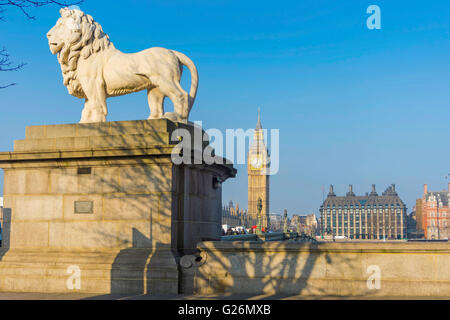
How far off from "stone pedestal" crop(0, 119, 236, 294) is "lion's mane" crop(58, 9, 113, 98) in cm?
153

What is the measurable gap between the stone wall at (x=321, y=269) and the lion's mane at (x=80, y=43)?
512cm

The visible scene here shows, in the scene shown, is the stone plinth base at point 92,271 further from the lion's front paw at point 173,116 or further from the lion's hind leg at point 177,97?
the lion's hind leg at point 177,97

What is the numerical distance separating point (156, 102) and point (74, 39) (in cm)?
229

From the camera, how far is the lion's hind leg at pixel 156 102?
11.3m

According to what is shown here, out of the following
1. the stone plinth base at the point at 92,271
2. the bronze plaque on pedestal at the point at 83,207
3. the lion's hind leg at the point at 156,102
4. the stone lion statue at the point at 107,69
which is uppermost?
the stone lion statue at the point at 107,69

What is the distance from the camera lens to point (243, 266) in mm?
9461

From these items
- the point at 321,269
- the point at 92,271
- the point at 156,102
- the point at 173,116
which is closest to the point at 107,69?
the point at 156,102

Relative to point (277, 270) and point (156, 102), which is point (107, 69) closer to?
point (156, 102)

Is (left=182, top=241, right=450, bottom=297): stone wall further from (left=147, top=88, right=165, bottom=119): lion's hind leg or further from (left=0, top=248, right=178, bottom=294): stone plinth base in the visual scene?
(left=147, top=88, right=165, bottom=119): lion's hind leg

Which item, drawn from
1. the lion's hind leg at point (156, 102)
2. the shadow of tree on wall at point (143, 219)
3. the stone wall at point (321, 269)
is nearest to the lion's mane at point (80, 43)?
the lion's hind leg at point (156, 102)

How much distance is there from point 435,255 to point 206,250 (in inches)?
166

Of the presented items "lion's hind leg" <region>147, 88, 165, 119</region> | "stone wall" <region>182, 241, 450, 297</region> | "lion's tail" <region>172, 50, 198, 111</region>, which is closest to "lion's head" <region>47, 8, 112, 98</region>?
"lion's hind leg" <region>147, 88, 165, 119</region>

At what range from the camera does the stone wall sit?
873 centimetres

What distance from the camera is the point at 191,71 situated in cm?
1130
